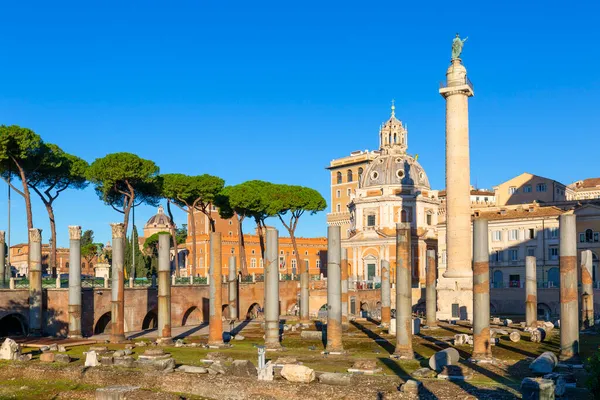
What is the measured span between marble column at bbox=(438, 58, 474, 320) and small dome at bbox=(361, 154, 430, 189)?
28052mm

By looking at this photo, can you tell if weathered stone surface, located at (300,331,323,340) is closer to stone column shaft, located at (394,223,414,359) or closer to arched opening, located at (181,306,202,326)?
stone column shaft, located at (394,223,414,359)

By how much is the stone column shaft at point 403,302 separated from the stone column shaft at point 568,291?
5117 mm

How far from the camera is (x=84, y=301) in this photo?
38.2 metres

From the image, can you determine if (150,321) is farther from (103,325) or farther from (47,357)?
(47,357)

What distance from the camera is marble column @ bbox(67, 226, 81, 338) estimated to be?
113 ft

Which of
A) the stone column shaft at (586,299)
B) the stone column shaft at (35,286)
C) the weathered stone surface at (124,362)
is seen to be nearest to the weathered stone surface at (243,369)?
the weathered stone surface at (124,362)

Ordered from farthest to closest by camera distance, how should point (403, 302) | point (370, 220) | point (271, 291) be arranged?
1. point (370, 220)
2. point (271, 291)
3. point (403, 302)

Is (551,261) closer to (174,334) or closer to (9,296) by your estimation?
(174,334)

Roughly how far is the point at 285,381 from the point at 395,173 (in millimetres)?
57535

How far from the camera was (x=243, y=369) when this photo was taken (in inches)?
864

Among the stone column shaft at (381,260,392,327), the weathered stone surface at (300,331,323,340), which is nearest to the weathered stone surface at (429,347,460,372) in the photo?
the weathered stone surface at (300,331,323,340)

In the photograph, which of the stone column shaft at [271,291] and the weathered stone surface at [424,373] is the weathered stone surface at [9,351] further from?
the weathered stone surface at [424,373]

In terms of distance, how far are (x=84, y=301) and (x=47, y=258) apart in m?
74.1

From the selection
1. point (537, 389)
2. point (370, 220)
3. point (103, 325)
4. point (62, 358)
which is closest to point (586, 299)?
point (537, 389)
